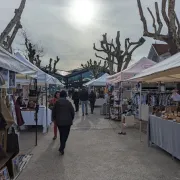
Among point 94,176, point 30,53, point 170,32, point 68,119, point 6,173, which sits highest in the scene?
point 30,53

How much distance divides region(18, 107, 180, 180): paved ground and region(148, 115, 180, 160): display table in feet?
0.81

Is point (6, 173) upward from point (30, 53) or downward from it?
downward

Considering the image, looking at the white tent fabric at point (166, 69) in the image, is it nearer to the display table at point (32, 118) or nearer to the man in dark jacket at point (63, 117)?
the man in dark jacket at point (63, 117)

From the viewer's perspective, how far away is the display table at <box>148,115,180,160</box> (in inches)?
268

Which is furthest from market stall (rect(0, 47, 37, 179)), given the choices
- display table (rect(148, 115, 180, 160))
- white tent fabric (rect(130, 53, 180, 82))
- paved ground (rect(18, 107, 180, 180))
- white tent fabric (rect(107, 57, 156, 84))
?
white tent fabric (rect(107, 57, 156, 84))

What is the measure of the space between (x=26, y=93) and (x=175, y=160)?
319 inches

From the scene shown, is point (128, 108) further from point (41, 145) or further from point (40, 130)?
point (41, 145)

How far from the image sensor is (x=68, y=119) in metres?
7.82

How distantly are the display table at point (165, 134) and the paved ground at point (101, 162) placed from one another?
25 cm

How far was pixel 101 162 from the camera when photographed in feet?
23.1

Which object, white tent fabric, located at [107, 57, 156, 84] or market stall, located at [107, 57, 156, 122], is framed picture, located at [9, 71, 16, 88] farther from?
white tent fabric, located at [107, 57, 156, 84]

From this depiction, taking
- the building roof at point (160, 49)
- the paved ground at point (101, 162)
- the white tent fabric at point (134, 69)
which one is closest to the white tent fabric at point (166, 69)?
the paved ground at point (101, 162)

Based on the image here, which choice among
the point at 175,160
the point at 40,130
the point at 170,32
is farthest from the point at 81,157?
the point at 170,32

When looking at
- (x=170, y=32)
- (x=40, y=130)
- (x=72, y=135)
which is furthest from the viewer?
(x=170, y=32)
